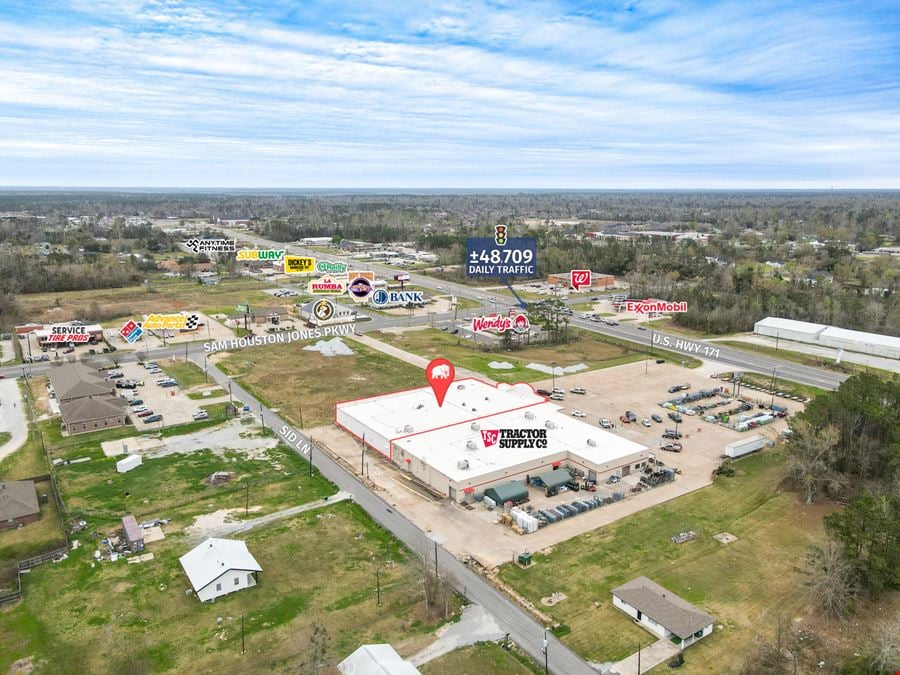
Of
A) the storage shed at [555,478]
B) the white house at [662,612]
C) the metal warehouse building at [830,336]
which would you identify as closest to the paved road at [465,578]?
the white house at [662,612]

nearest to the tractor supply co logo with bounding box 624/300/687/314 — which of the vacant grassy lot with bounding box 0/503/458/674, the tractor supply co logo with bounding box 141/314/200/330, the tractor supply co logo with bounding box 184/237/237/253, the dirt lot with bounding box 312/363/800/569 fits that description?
the dirt lot with bounding box 312/363/800/569

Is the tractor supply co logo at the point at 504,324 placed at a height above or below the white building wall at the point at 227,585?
above

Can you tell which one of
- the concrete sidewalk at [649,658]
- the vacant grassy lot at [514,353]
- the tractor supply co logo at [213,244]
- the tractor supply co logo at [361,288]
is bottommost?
the concrete sidewalk at [649,658]

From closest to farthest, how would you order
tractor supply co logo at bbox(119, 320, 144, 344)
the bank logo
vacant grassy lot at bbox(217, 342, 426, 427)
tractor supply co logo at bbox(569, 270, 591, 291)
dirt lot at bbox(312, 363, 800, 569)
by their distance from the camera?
dirt lot at bbox(312, 363, 800, 569) < vacant grassy lot at bbox(217, 342, 426, 427) < tractor supply co logo at bbox(119, 320, 144, 344) < the bank logo < tractor supply co logo at bbox(569, 270, 591, 291)

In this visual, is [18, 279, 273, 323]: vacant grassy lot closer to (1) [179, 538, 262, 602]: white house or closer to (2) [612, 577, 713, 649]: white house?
(1) [179, 538, 262, 602]: white house

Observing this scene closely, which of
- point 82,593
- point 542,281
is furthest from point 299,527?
point 542,281

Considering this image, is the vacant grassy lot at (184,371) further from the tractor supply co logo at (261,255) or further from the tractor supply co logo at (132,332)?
the tractor supply co logo at (261,255)
